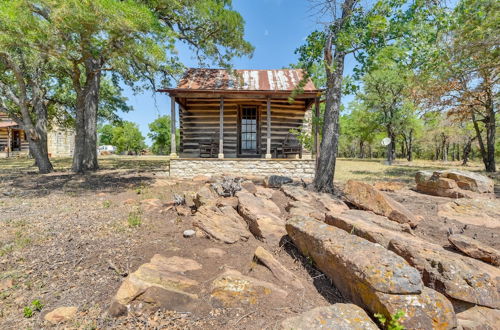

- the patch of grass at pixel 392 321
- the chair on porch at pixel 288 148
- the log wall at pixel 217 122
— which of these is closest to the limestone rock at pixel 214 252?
the patch of grass at pixel 392 321

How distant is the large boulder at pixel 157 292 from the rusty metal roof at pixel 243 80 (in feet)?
29.0

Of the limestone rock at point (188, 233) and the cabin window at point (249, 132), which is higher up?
the cabin window at point (249, 132)

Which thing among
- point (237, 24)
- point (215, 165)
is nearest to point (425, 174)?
point (215, 165)

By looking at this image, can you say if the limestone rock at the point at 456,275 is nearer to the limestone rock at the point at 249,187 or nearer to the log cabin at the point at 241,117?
the limestone rock at the point at 249,187

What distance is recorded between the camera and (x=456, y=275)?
2254 millimetres

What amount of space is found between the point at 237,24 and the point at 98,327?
11.4 metres

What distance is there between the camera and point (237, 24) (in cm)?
1037

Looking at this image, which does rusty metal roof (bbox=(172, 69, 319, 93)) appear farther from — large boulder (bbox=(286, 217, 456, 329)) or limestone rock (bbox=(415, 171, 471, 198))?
large boulder (bbox=(286, 217, 456, 329))

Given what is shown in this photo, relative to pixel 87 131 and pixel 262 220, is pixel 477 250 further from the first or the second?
pixel 87 131

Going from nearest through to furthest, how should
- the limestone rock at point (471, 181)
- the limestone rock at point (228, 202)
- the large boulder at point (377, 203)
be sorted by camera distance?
the large boulder at point (377, 203)
the limestone rock at point (228, 202)
the limestone rock at point (471, 181)

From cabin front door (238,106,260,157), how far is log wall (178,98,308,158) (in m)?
0.28

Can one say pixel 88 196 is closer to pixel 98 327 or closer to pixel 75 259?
pixel 75 259

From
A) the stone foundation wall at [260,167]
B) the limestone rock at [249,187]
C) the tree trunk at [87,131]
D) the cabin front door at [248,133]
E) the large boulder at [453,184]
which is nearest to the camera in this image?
the limestone rock at [249,187]

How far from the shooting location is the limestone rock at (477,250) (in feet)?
8.84
